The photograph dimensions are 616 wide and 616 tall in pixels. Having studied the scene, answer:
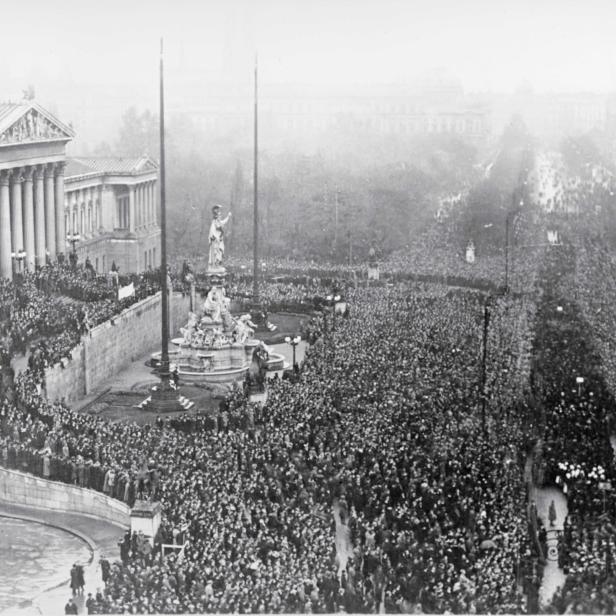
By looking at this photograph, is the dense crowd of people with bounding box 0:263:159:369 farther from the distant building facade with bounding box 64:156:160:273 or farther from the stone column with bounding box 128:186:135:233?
the stone column with bounding box 128:186:135:233

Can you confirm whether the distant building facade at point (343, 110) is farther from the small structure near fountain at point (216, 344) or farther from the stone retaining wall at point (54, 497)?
the stone retaining wall at point (54, 497)

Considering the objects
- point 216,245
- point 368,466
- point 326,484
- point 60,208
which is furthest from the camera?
point 60,208

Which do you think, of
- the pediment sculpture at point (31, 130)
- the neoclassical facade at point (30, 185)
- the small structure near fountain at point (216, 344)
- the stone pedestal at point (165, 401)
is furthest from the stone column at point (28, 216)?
the stone pedestal at point (165, 401)

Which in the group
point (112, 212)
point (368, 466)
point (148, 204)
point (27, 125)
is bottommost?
point (368, 466)

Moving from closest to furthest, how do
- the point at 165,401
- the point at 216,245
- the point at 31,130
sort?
the point at 165,401, the point at 216,245, the point at 31,130

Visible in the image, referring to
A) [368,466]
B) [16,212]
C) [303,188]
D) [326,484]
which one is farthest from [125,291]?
[303,188]

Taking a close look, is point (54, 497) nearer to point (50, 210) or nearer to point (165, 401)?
point (165, 401)

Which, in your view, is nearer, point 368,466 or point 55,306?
point 368,466
